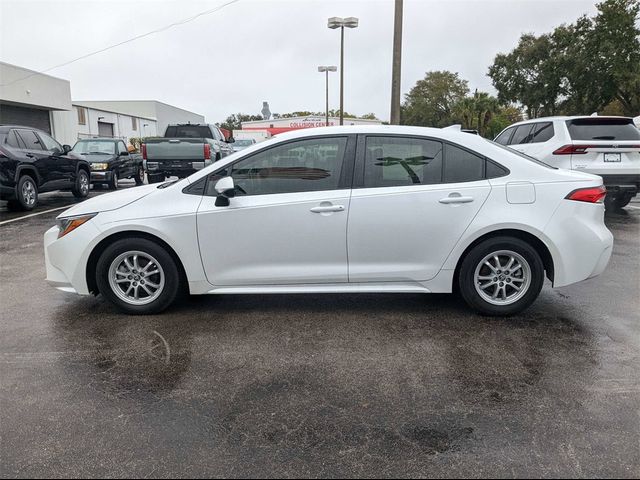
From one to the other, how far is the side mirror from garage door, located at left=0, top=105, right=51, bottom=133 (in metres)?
26.0

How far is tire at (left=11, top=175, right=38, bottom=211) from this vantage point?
10.9 meters

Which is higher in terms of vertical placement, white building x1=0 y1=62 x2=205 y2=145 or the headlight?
white building x1=0 y1=62 x2=205 y2=145

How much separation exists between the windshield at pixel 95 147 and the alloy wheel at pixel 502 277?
14716mm

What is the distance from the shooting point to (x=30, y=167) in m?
11.1

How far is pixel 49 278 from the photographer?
14.9ft

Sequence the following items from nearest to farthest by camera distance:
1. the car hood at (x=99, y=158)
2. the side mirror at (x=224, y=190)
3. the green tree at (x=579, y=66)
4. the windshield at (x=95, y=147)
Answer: the side mirror at (x=224, y=190) → the car hood at (x=99, y=158) → the windshield at (x=95, y=147) → the green tree at (x=579, y=66)

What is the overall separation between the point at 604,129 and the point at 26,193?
11543mm

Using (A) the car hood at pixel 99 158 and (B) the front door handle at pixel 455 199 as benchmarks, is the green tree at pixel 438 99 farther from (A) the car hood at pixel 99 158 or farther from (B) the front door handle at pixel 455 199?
(B) the front door handle at pixel 455 199

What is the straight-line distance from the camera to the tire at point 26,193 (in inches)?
428

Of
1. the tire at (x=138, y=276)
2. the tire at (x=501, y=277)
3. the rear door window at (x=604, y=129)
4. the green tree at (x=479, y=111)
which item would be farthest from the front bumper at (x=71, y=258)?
the green tree at (x=479, y=111)

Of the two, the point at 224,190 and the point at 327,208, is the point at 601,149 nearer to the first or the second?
the point at 327,208

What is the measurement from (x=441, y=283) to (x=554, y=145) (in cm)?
572

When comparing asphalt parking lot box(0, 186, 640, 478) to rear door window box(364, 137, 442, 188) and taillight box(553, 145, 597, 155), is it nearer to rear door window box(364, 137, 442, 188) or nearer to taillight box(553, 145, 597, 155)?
rear door window box(364, 137, 442, 188)

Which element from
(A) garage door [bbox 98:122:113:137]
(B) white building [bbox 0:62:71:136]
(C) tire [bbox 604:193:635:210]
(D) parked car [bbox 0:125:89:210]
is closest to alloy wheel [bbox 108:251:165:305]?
(D) parked car [bbox 0:125:89:210]
